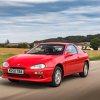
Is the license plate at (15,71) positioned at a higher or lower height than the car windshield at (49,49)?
lower

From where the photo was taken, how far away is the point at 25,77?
11125 mm

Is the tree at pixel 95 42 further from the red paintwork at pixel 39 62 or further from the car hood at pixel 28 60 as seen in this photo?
the car hood at pixel 28 60

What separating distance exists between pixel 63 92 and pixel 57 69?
1.27 metres

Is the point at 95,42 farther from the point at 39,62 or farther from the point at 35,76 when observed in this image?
the point at 35,76

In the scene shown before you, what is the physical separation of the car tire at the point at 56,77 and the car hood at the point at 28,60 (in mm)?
417

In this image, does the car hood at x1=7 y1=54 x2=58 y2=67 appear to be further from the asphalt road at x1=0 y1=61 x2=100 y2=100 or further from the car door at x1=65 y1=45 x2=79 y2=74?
the car door at x1=65 y1=45 x2=79 y2=74

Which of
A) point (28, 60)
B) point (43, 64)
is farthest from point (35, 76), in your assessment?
point (28, 60)

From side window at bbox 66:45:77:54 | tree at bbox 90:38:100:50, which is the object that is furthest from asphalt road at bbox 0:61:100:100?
tree at bbox 90:38:100:50

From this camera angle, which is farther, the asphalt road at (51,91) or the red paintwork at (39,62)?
the red paintwork at (39,62)

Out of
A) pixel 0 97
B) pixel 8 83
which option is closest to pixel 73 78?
pixel 8 83

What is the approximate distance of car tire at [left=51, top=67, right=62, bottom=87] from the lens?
11.4 metres

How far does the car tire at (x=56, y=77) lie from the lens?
37.5 feet

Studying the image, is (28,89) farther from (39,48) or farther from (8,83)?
(39,48)

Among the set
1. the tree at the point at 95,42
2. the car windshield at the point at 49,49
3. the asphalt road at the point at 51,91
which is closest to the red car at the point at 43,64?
the car windshield at the point at 49,49
